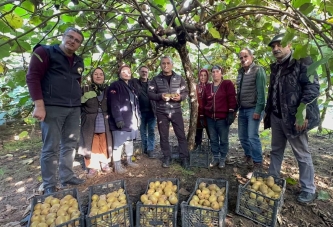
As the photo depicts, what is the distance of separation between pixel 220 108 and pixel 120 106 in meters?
1.58

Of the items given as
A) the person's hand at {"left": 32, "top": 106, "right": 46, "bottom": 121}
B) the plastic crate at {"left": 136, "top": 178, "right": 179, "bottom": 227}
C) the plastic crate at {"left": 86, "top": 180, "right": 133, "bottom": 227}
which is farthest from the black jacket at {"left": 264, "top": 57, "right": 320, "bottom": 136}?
the person's hand at {"left": 32, "top": 106, "right": 46, "bottom": 121}

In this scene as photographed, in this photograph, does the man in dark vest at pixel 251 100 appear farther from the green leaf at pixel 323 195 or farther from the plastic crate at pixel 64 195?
the plastic crate at pixel 64 195

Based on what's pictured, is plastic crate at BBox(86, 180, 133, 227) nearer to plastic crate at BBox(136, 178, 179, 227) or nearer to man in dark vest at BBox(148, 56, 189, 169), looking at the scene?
plastic crate at BBox(136, 178, 179, 227)

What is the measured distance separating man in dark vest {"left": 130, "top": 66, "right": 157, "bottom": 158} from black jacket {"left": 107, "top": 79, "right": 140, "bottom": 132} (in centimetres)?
56

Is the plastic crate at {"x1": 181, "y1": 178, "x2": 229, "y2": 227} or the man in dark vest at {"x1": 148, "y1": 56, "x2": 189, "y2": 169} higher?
the man in dark vest at {"x1": 148, "y1": 56, "x2": 189, "y2": 169}

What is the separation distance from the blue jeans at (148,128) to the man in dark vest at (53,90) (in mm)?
1639

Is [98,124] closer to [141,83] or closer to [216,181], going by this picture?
[141,83]

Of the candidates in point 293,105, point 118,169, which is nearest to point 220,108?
point 293,105

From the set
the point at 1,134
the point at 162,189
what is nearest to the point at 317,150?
the point at 162,189

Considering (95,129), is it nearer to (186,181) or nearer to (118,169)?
(118,169)

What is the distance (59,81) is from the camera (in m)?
2.54

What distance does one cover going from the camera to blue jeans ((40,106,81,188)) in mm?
2502

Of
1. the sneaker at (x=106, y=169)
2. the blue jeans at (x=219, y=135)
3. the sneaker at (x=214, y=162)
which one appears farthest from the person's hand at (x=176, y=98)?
the sneaker at (x=106, y=169)

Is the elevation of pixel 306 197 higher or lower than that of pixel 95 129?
lower
